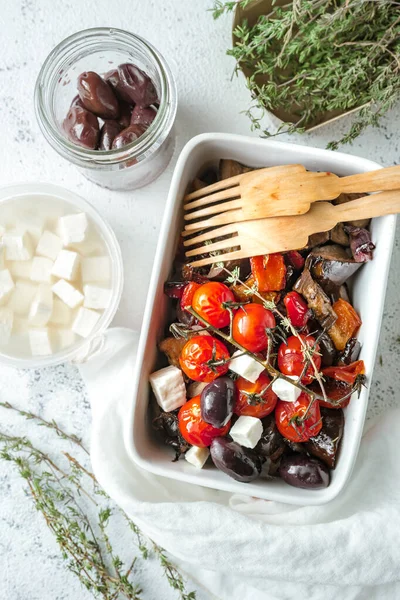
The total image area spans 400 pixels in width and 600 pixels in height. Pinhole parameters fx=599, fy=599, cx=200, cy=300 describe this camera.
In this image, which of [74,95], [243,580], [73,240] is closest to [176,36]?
[74,95]

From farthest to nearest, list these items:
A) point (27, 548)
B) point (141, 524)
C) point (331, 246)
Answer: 1. point (27, 548)
2. point (141, 524)
3. point (331, 246)

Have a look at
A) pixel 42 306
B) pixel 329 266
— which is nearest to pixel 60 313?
pixel 42 306

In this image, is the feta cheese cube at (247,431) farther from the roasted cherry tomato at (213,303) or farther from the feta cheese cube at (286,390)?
the roasted cherry tomato at (213,303)

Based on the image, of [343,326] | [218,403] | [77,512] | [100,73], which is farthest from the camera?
[77,512]

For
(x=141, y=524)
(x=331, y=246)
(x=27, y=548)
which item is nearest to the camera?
(x=331, y=246)

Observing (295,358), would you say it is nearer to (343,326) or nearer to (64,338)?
(343,326)

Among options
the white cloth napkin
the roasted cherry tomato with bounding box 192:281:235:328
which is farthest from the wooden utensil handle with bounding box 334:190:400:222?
the white cloth napkin

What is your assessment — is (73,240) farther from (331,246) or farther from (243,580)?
(243,580)
